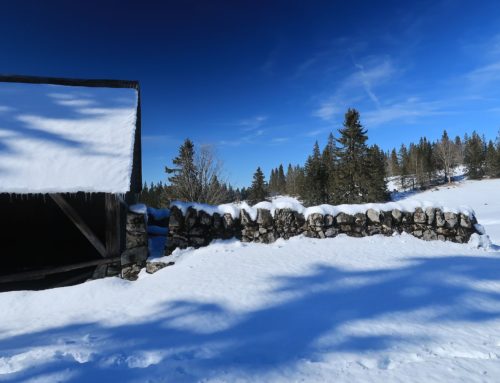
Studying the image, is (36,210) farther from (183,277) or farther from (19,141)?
(183,277)

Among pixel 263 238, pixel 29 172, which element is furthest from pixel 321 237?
pixel 29 172

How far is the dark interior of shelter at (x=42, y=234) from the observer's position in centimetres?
1098

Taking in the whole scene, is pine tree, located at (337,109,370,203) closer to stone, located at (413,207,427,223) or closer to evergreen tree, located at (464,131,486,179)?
stone, located at (413,207,427,223)

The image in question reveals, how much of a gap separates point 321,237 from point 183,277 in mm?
3852

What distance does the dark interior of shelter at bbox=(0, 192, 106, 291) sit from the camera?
36.0ft

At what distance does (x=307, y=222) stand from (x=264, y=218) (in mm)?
1179

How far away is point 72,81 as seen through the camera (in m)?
13.7

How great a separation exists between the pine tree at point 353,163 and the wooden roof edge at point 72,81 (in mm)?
23840

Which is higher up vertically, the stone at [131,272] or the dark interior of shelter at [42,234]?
the dark interior of shelter at [42,234]

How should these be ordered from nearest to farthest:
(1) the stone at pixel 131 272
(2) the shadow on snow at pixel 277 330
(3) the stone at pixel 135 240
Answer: (2) the shadow on snow at pixel 277 330, (1) the stone at pixel 131 272, (3) the stone at pixel 135 240

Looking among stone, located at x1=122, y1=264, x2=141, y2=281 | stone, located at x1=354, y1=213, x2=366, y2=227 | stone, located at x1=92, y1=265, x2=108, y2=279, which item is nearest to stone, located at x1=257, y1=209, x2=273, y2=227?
stone, located at x1=354, y1=213, x2=366, y2=227

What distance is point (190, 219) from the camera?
8133 mm

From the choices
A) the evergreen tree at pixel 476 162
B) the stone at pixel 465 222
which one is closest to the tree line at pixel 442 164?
the evergreen tree at pixel 476 162

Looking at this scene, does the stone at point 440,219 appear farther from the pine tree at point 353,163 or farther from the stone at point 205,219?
the pine tree at point 353,163
